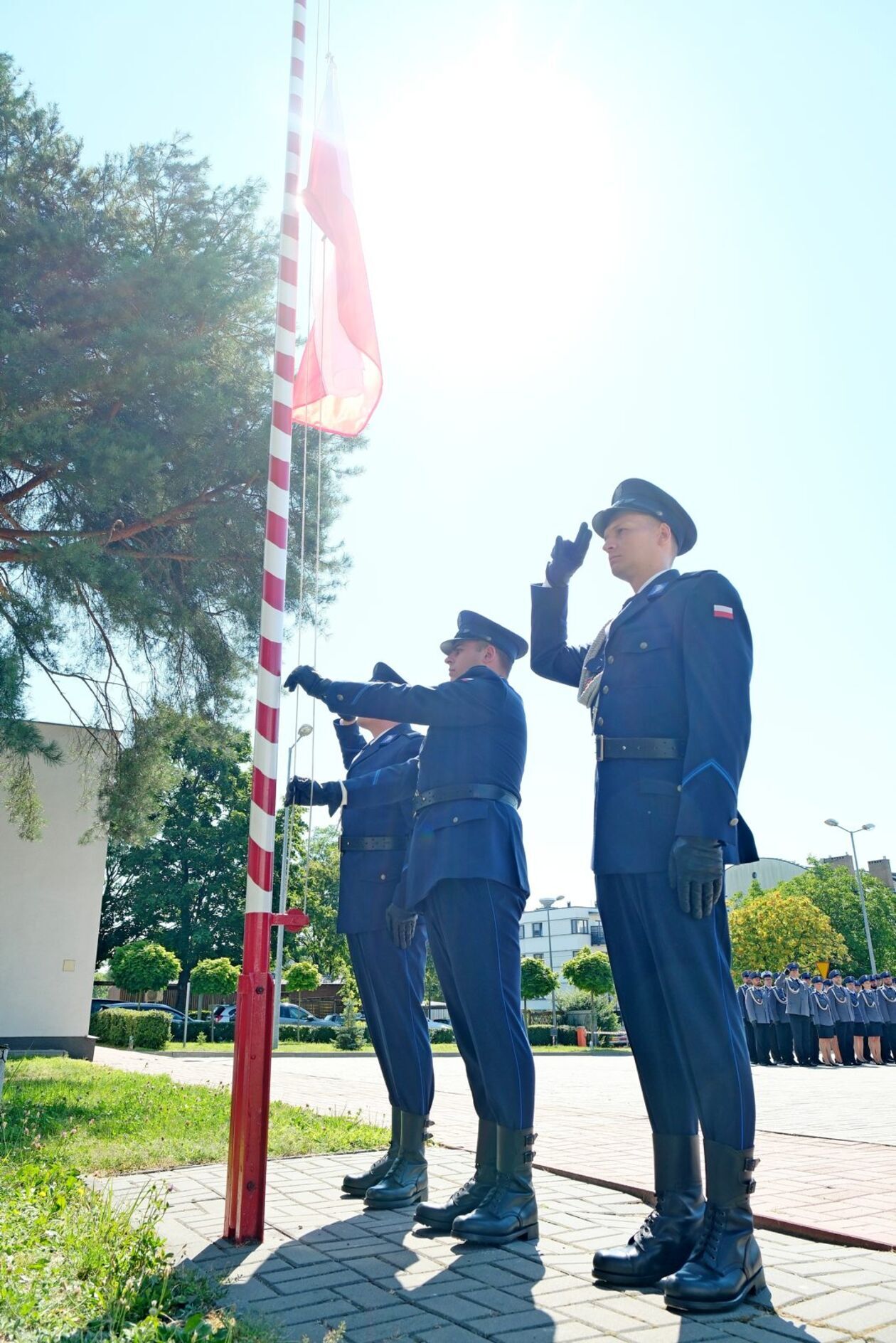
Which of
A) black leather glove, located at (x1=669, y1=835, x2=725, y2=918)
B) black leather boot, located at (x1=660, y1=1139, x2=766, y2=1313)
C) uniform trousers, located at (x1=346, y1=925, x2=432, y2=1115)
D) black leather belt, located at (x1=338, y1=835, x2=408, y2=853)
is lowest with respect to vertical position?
black leather boot, located at (x1=660, y1=1139, x2=766, y2=1313)

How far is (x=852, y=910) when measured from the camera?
56281 mm

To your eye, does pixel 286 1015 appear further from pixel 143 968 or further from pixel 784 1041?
pixel 784 1041

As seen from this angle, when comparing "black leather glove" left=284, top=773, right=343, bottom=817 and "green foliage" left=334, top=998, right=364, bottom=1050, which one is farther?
"green foliage" left=334, top=998, right=364, bottom=1050

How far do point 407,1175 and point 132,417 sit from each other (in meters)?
9.27

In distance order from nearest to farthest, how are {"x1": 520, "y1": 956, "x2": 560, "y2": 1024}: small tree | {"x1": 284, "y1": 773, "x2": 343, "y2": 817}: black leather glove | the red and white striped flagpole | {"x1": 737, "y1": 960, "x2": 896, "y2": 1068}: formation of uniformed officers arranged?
the red and white striped flagpole, {"x1": 284, "y1": 773, "x2": 343, "y2": 817}: black leather glove, {"x1": 737, "y1": 960, "x2": 896, "y2": 1068}: formation of uniformed officers, {"x1": 520, "y1": 956, "x2": 560, "y2": 1024}: small tree

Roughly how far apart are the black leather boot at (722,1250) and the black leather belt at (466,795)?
5.07 ft

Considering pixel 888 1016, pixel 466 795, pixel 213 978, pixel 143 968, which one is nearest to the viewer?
pixel 466 795

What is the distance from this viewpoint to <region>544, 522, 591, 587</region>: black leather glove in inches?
156

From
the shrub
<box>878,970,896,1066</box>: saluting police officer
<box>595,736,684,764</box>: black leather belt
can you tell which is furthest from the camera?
the shrub

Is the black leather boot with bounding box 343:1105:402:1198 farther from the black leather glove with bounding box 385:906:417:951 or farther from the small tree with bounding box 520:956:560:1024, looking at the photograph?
the small tree with bounding box 520:956:560:1024

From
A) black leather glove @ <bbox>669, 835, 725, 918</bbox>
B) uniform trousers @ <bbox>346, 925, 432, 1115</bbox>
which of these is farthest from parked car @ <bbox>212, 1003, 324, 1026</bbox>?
black leather glove @ <bbox>669, 835, 725, 918</bbox>

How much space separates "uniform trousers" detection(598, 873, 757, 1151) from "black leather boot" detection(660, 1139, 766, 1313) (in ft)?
0.21

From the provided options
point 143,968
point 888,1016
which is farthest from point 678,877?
point 143,968

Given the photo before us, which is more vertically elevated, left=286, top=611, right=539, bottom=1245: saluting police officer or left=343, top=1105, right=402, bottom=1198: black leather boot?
left=286, top=611, right=539, bottom=1245: saluting police officer
